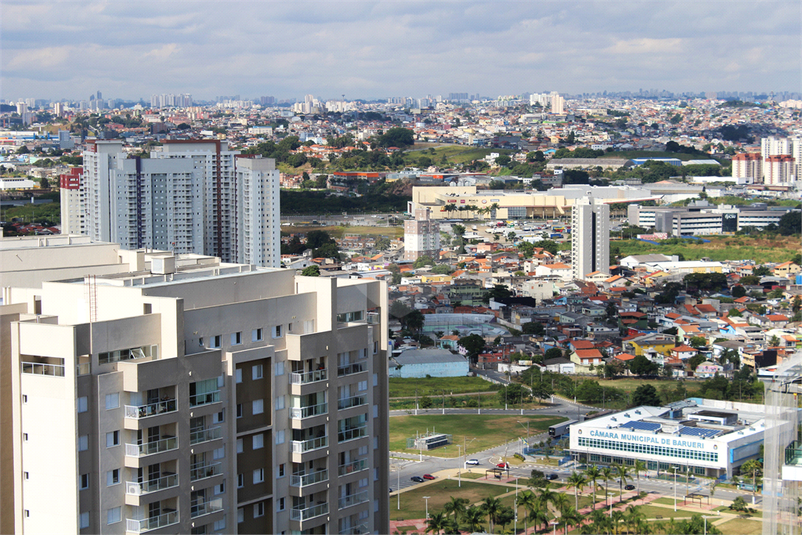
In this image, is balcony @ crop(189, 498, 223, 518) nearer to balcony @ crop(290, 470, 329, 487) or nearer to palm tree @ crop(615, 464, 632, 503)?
balcony @ crop(290, 470, 329, 487)

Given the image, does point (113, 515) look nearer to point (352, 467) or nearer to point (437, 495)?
point (352, 467)

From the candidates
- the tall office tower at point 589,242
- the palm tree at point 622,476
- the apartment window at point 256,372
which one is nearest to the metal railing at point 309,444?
the apartment window at point 256,372

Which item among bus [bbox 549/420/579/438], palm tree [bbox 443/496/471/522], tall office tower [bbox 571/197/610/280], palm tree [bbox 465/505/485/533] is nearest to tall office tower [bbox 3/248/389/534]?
palm tree [bbox 465/505/485/533]

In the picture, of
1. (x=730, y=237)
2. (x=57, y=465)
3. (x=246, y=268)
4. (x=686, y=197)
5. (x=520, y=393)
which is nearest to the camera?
(x=57, y=465)

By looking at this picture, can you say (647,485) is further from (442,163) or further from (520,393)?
(442,163)

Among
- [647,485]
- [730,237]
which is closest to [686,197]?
[730,237]

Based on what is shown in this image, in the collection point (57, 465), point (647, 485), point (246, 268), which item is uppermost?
point (246, 268)

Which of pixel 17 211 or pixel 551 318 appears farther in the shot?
pixel 17 211

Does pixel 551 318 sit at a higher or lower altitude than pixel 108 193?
lower
